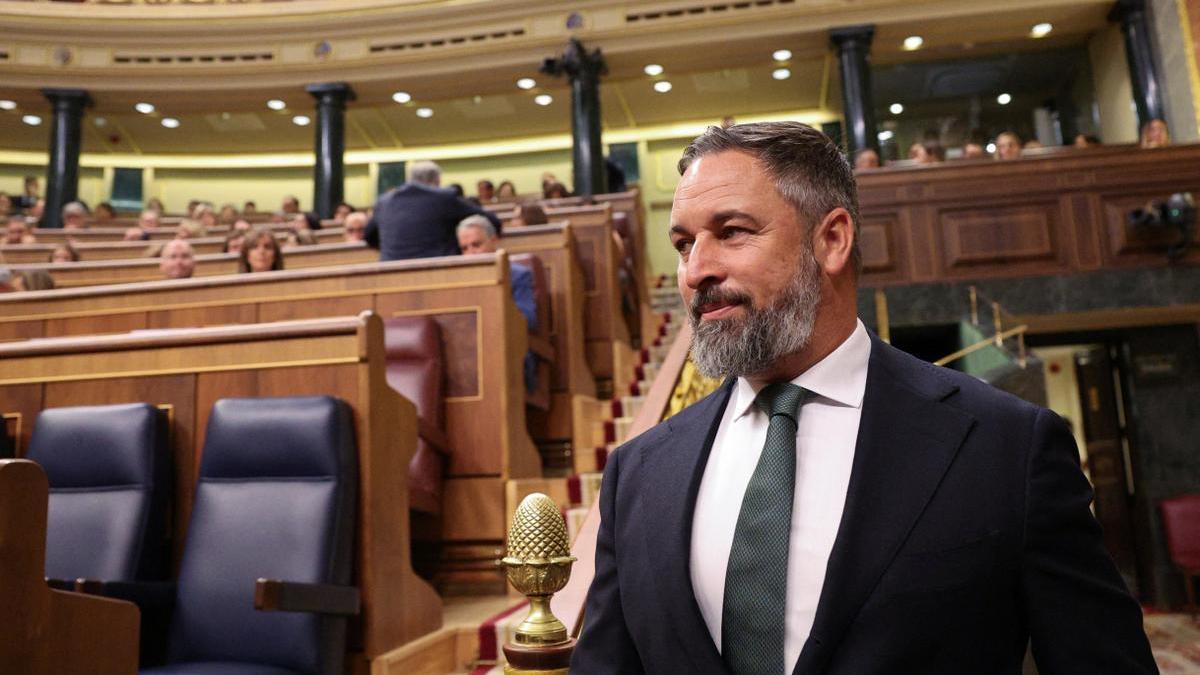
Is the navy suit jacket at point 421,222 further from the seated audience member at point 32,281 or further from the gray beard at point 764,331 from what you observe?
the gray beard at point 764,331

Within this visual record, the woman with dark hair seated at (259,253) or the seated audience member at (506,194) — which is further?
the seated audience member at (506,194)

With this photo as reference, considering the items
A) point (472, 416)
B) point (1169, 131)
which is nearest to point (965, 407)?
point (472, 416)

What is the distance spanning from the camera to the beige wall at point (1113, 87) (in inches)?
255

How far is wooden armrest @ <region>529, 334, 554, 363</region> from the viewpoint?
2.60 m

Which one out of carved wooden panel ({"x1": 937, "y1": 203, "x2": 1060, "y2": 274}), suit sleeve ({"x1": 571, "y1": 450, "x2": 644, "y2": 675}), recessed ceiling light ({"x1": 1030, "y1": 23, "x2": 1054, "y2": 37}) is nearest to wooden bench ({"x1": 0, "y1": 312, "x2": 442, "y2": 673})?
suit sleeve ({"x1": 571, "y1": 450, "x2": 644, "y2": 675})

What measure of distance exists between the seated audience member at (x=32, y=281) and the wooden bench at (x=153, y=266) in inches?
19.6

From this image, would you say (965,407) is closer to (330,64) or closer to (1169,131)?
(1169,131)

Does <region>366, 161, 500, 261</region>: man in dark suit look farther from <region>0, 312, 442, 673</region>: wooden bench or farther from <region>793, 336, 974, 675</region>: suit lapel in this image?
<region>793, 336, 974, 675</region>: suit lapel

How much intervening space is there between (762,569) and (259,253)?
9.53 ft

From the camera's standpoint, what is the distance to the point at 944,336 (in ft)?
15.1

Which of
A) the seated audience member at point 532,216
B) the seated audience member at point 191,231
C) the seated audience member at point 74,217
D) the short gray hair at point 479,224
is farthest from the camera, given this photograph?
the seated audience member at point 74,217

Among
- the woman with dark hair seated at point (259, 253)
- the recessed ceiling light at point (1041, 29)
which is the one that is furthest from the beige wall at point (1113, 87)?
the woman with dark hair seated at point (259, 253)

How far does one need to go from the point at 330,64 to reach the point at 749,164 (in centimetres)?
721

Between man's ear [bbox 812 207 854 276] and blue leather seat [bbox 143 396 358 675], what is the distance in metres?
1.00
